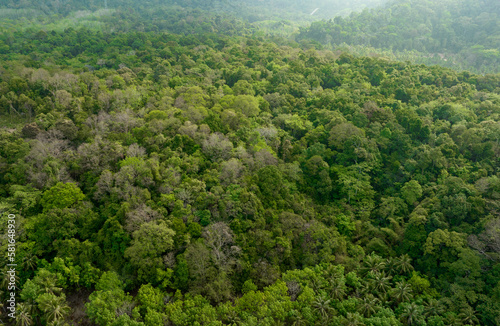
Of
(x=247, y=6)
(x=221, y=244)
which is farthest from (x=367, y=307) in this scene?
(x=247, y=6)

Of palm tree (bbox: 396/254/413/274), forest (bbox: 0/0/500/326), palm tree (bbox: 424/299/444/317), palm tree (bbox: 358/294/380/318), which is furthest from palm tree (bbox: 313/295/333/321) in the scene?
palm tree (bbox: 396/254/413/274)

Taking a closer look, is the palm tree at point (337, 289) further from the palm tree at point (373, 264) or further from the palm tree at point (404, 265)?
the palm tree at point (404, 265)

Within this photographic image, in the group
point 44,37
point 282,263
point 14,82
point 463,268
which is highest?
point 44,37

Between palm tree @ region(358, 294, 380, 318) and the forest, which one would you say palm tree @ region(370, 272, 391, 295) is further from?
palm tree @ region(358, 294, 380, 318)

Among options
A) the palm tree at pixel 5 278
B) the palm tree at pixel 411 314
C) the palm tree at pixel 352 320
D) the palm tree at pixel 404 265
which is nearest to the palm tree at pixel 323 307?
the palm tree at pixel 352 320

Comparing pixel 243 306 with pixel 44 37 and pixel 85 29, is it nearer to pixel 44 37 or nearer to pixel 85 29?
pixel 44 37

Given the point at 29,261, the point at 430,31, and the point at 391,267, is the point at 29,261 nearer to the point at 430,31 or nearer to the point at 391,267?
the point at 391,267

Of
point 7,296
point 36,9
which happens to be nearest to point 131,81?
point 7,296
